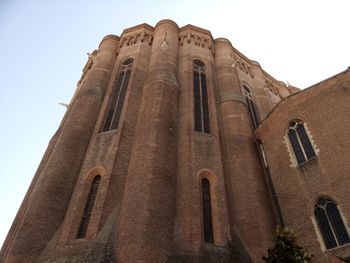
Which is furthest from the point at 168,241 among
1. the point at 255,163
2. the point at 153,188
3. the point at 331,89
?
the point at 331,89

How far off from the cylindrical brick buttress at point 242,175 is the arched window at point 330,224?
2.08 meters

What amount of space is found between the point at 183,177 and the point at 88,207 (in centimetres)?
431

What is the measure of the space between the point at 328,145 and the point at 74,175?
1165cm

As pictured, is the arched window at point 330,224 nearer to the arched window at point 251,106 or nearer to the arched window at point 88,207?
the arched window at point 251,106

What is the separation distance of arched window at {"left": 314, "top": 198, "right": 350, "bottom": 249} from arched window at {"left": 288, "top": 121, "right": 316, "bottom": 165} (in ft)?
7.51

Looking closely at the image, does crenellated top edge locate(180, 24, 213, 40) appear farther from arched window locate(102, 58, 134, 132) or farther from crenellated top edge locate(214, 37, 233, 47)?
arched window locate(102, 58, 134, 132)

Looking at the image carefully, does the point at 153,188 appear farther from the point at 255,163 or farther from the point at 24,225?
the point at 255,163

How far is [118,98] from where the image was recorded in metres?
18.5

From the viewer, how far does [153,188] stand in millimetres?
12141

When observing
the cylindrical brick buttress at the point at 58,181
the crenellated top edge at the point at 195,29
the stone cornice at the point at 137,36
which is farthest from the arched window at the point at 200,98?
the cylindrical brick buttress at the point at 58,181

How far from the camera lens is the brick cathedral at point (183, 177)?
1146cm

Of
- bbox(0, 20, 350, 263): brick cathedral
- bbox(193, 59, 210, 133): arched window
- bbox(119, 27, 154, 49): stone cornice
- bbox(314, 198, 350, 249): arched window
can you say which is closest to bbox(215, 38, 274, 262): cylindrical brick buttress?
bbox(0, 20, 350, 263): brick cathedral

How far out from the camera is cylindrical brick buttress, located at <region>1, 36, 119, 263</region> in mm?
11867

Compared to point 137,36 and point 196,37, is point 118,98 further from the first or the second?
point 196,37
